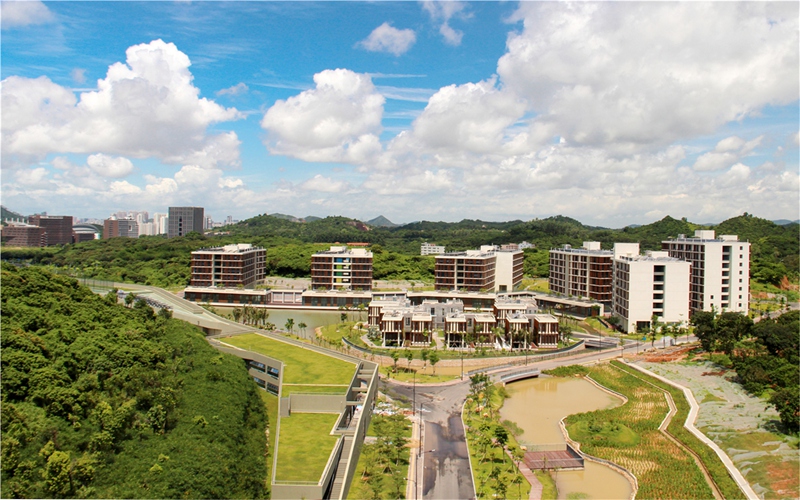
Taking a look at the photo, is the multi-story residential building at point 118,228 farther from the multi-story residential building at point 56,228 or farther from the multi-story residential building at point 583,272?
the multi-story residential building at point 583,272

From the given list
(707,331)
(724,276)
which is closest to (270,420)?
(707,331)

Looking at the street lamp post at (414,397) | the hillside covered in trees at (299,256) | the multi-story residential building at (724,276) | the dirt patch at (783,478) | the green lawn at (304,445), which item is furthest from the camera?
the hillside covered in trees at (299,256)

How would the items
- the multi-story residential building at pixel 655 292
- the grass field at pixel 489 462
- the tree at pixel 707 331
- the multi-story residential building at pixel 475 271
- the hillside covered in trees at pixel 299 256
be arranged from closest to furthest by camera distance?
the grass field at pixel 489 462 → the tree at pixel 707 331 → the multi-story residential building at pixel 655 292 → the multi-story residential building at pixel 475 271 → the hillside covered in trees at pixel 299 256

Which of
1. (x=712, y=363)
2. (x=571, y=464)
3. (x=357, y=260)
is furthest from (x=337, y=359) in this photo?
(x=357, y=260)

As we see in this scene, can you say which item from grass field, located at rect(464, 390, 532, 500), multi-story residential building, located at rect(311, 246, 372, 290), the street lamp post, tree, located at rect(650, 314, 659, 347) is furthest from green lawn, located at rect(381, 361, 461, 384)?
multi-story residential building, located at rect(311, 246, 372, 290)

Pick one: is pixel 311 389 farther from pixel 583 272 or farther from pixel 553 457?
pixel 583 272

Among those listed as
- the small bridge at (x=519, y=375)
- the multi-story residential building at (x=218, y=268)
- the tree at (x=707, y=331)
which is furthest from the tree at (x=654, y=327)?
the multi-story residential building at (x=218, y=268)
